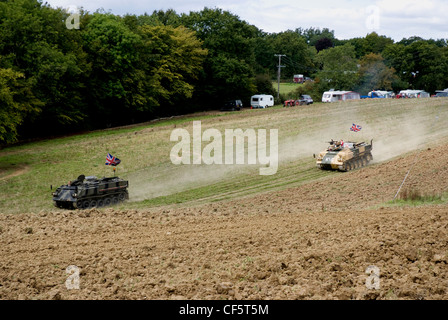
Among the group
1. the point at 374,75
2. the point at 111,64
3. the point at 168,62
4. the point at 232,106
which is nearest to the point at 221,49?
the point at 232,106

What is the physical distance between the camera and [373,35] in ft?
308

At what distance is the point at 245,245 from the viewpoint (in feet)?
44.7

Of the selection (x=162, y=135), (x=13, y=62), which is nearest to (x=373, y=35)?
(x=162, y=135)

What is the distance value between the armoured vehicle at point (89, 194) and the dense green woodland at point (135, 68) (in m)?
10.7

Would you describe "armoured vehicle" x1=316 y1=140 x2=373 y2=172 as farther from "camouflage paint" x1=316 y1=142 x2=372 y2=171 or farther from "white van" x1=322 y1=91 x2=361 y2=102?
"white van" x1=322 y1=91 x2=361 y2=102

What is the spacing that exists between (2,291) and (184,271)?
13.9ft

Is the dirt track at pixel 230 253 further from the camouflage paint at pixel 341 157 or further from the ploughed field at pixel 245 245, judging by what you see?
the camouflage paint at pixel 341 157

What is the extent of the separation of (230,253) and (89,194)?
12.0m

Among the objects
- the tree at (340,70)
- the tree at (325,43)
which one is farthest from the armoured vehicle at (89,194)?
the tree at (325,43)

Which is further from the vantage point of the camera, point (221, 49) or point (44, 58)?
point (221, 49)

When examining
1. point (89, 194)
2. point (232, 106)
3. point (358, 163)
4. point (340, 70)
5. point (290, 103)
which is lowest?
point (89, 194)

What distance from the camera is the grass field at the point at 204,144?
26.1 meters

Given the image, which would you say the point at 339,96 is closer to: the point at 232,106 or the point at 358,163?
the point at 232,106
